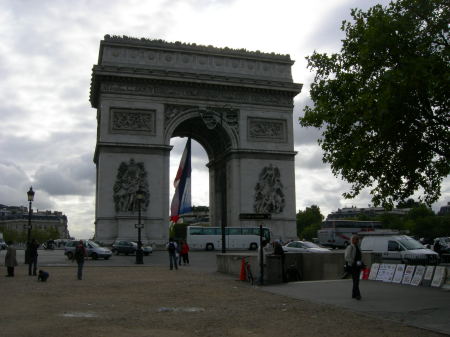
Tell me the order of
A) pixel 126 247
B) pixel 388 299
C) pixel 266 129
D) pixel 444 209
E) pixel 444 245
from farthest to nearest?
pixel 444 209 < pixel 266 129 < pixel 126 247 < pixel 444 245 < pixel 388 299

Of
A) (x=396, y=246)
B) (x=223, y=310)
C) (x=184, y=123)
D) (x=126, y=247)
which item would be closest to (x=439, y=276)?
(x=223, y=310)

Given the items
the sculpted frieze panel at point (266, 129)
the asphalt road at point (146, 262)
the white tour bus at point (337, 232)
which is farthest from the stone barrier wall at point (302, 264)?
the white tour bus at point (337, 232)

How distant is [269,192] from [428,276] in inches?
1272

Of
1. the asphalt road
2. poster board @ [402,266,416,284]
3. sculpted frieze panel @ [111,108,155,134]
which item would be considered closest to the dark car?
the asphalt road

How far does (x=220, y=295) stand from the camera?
1500 cm

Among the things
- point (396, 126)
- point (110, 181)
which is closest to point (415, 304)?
point (396, 126)

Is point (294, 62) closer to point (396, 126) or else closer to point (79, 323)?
point (396, 126)

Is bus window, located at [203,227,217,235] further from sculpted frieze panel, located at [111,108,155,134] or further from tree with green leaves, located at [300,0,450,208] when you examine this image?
tree with green leaves, located at [300,0,450,208]

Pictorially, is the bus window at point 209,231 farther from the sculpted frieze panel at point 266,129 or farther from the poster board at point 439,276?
the poster board at point 439,276

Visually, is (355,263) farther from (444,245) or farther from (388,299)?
(444,245)

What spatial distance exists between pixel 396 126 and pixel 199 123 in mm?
35433

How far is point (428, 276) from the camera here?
50.3 ft

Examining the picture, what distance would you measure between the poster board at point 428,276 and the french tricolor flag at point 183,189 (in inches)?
1196

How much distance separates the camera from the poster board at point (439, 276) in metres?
14.8
